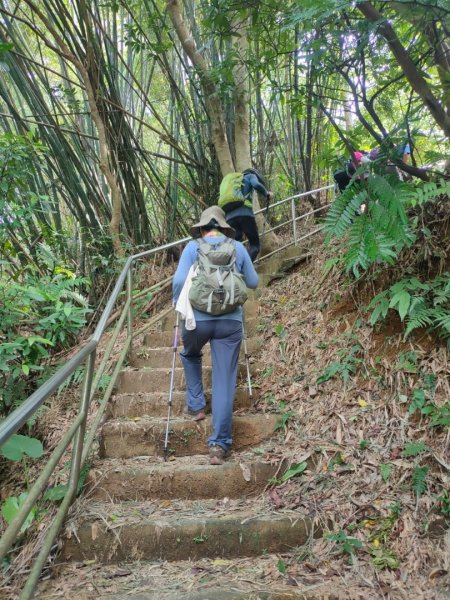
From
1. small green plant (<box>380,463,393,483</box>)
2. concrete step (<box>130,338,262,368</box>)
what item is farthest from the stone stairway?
small green plant (<box>380,463,393,483</box>)

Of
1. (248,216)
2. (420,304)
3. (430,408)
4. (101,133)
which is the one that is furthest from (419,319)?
(101,133)

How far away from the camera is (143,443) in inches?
116

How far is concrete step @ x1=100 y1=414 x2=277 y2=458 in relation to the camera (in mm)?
2943

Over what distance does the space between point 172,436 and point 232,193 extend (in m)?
2.74

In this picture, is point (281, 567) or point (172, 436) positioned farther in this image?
point (172, 436)

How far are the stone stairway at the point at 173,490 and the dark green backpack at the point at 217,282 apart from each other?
0.78 metres

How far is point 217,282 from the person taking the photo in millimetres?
2857

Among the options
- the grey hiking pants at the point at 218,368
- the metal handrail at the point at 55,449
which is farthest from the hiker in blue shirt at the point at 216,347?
the metal handrail at the point at 55,449

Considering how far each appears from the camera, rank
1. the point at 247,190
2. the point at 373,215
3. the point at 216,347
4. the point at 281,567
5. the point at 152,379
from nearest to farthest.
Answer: the point at 373,215
the point at 281,567
the point at 216,347
the point at 152,379
the point at 247,190

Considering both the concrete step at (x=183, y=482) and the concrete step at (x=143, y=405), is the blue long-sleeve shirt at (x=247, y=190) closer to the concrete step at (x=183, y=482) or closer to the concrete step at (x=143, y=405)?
the concrete step at (x=143, y=405)

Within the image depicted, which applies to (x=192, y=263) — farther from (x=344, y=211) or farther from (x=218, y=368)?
(x=344, y=211)

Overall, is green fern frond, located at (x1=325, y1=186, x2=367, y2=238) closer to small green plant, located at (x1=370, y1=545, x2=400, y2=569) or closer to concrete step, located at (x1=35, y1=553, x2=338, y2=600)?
small green plant, located at (x1=370, y1=545, x2=400, y2=569)

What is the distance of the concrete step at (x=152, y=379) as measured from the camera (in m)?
3.52

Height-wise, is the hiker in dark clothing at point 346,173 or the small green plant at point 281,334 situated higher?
the hiker in dark clothing at point 346,173
